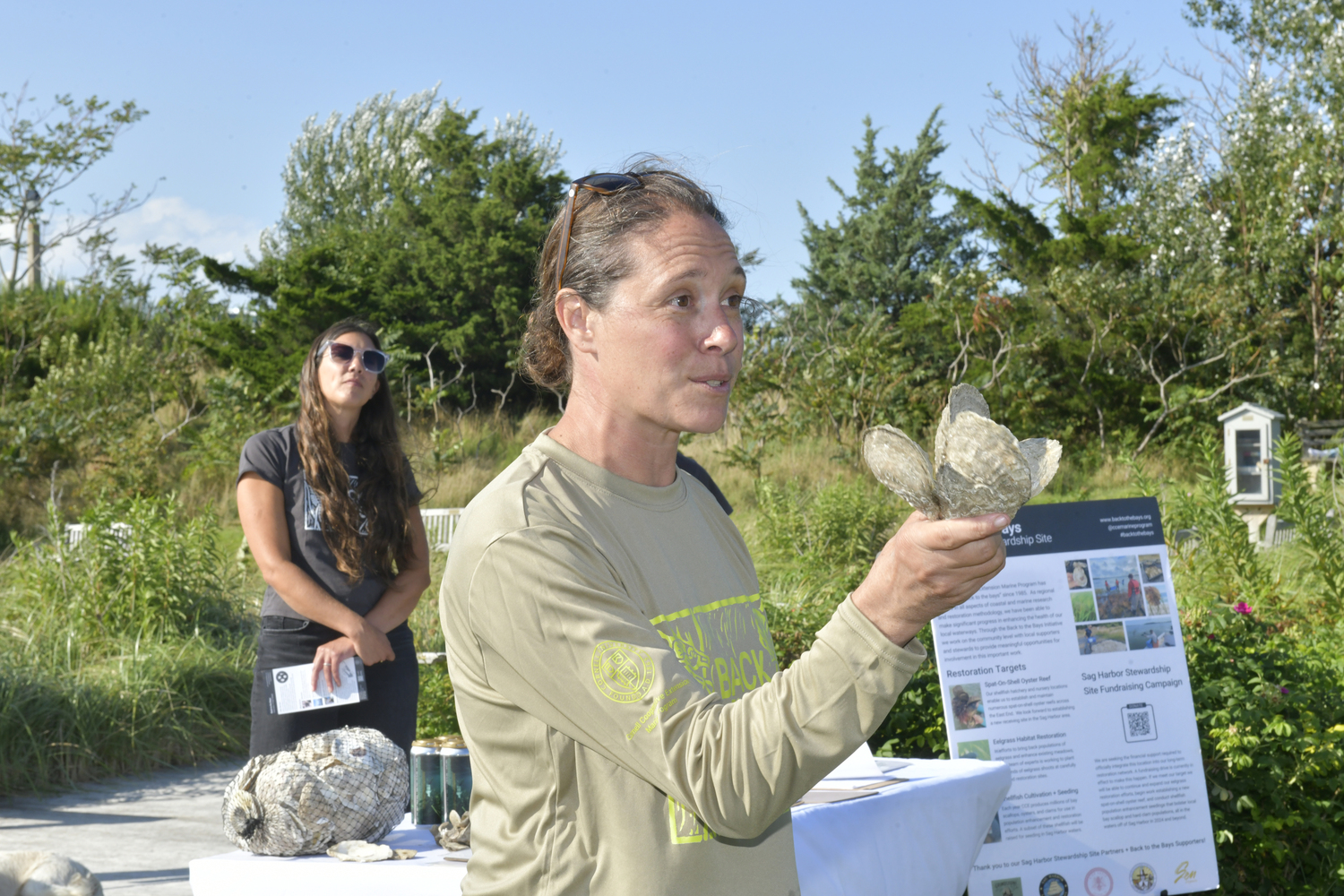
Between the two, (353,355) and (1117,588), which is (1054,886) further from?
(353,355)

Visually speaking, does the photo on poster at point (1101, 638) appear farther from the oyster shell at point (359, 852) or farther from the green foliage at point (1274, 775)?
the oyster shell at point (359, 852)

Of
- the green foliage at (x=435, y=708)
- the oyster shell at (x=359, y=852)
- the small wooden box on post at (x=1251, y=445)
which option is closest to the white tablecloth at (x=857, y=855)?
the oyster shell at (x=359, y=852)

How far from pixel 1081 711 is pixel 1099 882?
1.57ft

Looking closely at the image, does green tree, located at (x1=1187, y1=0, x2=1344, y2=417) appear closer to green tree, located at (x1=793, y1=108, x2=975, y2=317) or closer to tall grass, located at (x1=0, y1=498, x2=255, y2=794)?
green tree, located at (x1=793, y1=108, x2=975, y2=317)

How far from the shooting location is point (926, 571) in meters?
0.99

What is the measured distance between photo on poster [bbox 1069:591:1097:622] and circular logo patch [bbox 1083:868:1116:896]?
0.73 meters

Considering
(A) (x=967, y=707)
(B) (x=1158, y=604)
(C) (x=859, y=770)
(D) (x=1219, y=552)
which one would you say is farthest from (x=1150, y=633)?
(D) (x=1219, y=552)

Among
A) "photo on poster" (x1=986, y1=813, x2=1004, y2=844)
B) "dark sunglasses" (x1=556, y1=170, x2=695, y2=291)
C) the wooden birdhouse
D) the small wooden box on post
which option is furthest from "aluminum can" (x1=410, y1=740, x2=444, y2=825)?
the wooden birdhouse

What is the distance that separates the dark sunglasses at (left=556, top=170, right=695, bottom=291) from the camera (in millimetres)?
1376

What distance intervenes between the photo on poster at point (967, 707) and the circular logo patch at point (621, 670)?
7.97 feet

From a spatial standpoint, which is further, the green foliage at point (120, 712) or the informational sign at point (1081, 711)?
the green foliage at point (120, 712)

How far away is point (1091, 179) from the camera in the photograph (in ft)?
67.7

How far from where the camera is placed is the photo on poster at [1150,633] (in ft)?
11.4

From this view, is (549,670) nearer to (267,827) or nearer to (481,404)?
(267,827)
